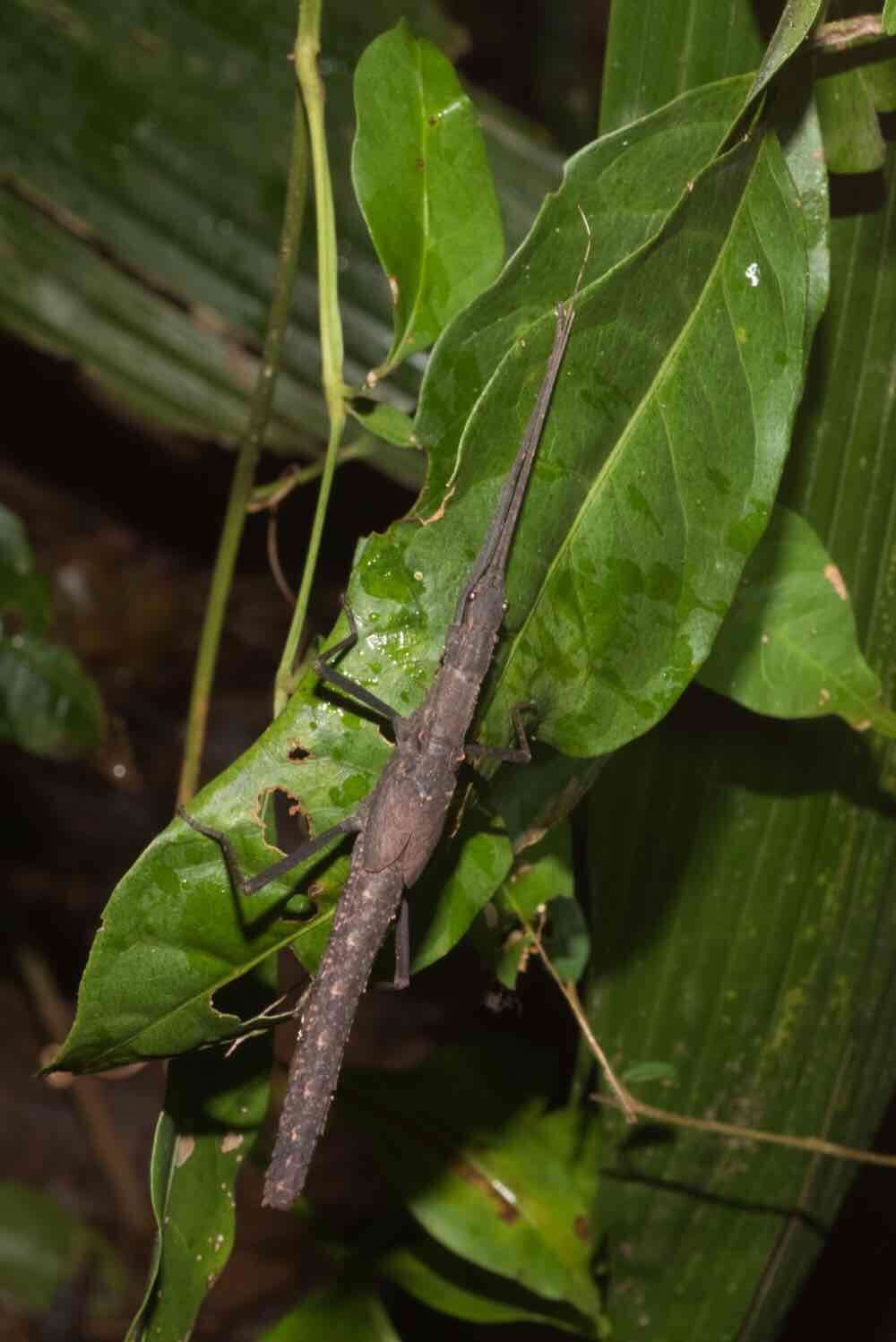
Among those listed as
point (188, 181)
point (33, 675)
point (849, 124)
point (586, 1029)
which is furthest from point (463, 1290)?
point (188, 181)

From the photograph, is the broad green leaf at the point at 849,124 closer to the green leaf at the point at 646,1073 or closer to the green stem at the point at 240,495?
the green stem at the point at 240,495

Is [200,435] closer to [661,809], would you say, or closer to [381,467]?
[381,467]

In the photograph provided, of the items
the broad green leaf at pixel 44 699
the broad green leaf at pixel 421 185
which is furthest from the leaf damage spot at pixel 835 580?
the broad green leaf at pixel 44 699

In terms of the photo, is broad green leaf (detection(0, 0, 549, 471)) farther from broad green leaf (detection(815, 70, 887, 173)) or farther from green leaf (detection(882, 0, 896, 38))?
green leaf (detection(882, 0, 896, 38))

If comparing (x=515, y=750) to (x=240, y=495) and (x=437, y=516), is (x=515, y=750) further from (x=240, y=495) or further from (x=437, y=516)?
(x=240, y=495)

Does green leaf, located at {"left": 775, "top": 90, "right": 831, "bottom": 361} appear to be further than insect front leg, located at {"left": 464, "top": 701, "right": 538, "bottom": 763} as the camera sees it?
No

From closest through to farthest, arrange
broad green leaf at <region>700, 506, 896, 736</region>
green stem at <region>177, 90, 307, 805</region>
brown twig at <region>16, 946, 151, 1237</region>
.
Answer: broad green leaf at <region>700, 506, 896, 736</region>, green stem at <region>177, 90, 307, 805</region>, brown twig at <region>16, 946, 151, 1237</region>

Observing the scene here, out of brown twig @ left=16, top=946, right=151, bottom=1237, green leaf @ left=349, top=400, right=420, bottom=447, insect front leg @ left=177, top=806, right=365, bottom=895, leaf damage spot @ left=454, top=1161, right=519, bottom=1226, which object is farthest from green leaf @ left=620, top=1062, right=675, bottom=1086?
brown twig @ left=16, top=946, right=151, bottom=1237
